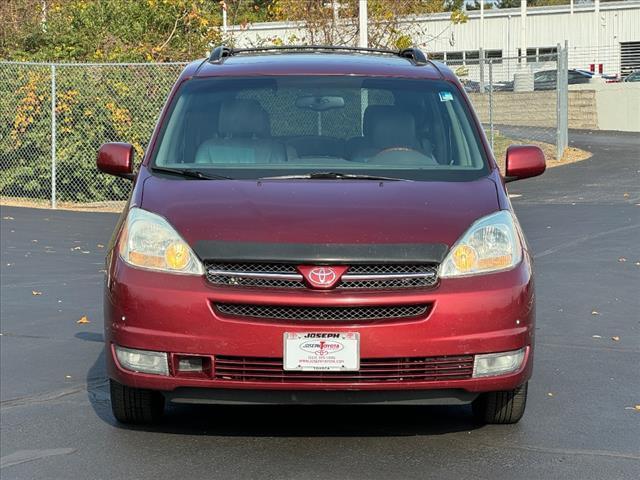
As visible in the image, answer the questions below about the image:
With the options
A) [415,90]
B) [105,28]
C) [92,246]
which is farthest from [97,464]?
[105,28]

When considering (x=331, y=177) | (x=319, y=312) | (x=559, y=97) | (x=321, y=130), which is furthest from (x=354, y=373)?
(x=559, y=97)

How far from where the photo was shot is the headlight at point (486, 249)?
565 cm

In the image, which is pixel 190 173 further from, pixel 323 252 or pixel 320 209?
pixel 323 252

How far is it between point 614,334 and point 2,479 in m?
4.86

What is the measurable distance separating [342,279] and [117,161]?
6.07 ft

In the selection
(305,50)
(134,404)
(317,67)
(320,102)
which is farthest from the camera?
(305,50)

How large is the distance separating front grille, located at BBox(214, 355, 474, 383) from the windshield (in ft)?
3.74

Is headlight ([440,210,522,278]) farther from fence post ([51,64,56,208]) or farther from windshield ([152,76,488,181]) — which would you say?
fence post ([51,64,56,208])

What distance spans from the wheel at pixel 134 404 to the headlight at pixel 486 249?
5.16 feet

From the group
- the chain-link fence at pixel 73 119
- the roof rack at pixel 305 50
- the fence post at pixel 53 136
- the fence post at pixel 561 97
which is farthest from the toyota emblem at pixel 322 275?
the fence post at pixel 561 97

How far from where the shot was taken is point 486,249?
5.77m

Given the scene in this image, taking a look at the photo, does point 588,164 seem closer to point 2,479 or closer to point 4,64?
point 4,64

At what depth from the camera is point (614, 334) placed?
9031mm

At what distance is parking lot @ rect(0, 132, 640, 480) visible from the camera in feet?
18.5
